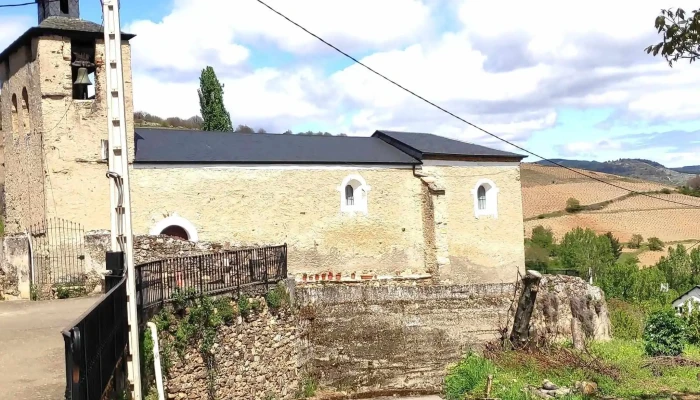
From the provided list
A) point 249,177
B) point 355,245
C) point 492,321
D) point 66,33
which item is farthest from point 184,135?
point 492,321

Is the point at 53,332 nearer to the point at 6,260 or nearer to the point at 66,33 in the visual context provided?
the point at 6,260

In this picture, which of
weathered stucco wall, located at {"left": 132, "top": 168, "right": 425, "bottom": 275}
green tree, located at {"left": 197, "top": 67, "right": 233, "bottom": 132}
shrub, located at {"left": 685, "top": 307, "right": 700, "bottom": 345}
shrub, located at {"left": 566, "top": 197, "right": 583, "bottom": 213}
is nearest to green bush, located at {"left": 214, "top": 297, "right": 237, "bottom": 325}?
weathered stucco wall, located at {"left": 132, "top": 168, "right": 425, "bottom": 275}

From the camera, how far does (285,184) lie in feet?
64.2

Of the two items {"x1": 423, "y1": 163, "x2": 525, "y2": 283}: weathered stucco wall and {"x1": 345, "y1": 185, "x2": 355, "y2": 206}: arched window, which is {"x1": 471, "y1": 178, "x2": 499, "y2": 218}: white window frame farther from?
{"x1": 345, "y1": 185, "x2": 355, "y2": 206}: arched window

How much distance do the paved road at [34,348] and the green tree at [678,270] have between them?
1439 inches

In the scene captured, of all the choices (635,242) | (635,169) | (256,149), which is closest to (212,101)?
(256,149)

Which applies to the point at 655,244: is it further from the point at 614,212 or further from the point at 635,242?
the point at 614,212

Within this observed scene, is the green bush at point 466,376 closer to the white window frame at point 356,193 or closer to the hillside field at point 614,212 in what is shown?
the white window frame at point 356,193

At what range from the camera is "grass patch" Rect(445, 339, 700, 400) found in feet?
42.2

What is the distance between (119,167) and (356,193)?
1353 cm

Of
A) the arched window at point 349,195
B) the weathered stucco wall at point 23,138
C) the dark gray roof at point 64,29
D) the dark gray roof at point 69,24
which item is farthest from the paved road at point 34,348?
the arched window at point 349,195

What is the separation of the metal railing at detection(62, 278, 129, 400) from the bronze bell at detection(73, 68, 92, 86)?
32.3ft

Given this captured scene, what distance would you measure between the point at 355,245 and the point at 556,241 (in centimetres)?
3506

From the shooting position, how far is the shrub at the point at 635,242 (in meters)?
53.8
